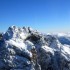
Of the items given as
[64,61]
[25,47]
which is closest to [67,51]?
[64,61]

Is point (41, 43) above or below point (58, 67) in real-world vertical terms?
above

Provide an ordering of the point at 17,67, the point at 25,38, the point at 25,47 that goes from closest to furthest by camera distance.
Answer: the point at 17,67, the point at 25,47, the point at 25,38

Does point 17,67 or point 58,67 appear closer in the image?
point 17,67

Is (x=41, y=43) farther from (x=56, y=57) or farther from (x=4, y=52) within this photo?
(x=4, y=52)

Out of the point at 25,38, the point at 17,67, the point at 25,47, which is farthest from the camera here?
the point at 25,38

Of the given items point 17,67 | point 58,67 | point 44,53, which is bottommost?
point 17,67

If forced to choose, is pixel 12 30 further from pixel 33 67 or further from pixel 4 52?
pixel 33 67
